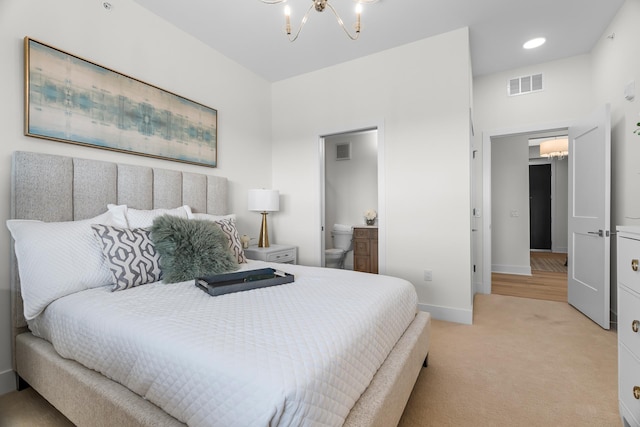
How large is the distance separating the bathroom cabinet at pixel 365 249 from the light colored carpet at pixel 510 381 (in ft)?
5.41

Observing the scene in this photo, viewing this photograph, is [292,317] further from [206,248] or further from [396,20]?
[396,20]

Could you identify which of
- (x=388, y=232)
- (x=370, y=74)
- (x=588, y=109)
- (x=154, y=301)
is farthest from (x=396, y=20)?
(x=154, y=301)

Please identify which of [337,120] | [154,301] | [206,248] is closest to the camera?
[154,301]

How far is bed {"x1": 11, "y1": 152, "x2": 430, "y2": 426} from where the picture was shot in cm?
85

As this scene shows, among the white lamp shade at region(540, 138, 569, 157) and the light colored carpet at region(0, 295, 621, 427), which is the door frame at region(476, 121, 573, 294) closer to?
the light colored carpet at region(0, 295, 621, 427)

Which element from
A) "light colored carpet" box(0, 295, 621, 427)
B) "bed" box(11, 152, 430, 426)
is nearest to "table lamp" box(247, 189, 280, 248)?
"bed" box(11, 152, 430, 426)

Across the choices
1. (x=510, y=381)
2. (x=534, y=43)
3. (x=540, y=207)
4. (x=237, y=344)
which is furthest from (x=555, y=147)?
(x=237, y=344)

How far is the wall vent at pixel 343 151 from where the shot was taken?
537cm

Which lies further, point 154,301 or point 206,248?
point 206,248

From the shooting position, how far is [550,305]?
3299 millimetres

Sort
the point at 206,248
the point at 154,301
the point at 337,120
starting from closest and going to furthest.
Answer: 1. the point at 154,301
2. the point at 206,248
3. the point at 337,120

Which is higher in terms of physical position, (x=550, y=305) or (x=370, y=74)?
(x=370, y=74)

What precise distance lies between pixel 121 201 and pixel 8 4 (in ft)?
4.29

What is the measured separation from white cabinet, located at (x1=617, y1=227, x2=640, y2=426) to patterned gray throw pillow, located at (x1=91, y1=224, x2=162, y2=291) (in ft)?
7.99
